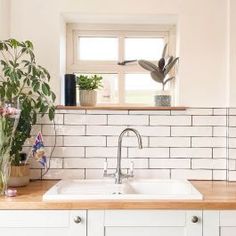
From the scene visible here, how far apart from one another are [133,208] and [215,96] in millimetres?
915

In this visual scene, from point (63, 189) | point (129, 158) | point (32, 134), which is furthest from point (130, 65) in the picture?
point (63, 189)

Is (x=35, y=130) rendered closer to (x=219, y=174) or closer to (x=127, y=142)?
(x=127, y=142)

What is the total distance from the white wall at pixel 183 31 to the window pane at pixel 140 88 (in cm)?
28

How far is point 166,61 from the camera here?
6.68ft

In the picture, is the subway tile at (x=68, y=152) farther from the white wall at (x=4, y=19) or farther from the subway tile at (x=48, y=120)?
the white wall at (x=4, y=19)

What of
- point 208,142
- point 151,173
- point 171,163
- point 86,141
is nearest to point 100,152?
point 86,141

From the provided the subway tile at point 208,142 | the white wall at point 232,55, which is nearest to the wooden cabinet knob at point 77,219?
the subway tile at point 208,142

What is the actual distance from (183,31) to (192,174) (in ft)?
2.84

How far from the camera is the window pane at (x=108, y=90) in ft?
7.11

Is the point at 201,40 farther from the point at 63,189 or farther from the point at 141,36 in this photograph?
the point at 63,189

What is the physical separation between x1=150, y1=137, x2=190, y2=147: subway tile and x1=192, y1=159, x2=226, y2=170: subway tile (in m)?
0.12

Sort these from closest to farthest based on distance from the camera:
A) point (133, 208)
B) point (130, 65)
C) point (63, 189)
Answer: point (133, 208), point (63, 189), point (130, 65)

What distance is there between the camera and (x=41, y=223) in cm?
147

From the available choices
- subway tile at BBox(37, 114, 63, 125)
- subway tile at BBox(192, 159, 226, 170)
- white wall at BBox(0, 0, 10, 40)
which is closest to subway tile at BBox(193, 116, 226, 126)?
subway tile at BBox(192, 159, 226, 170)
